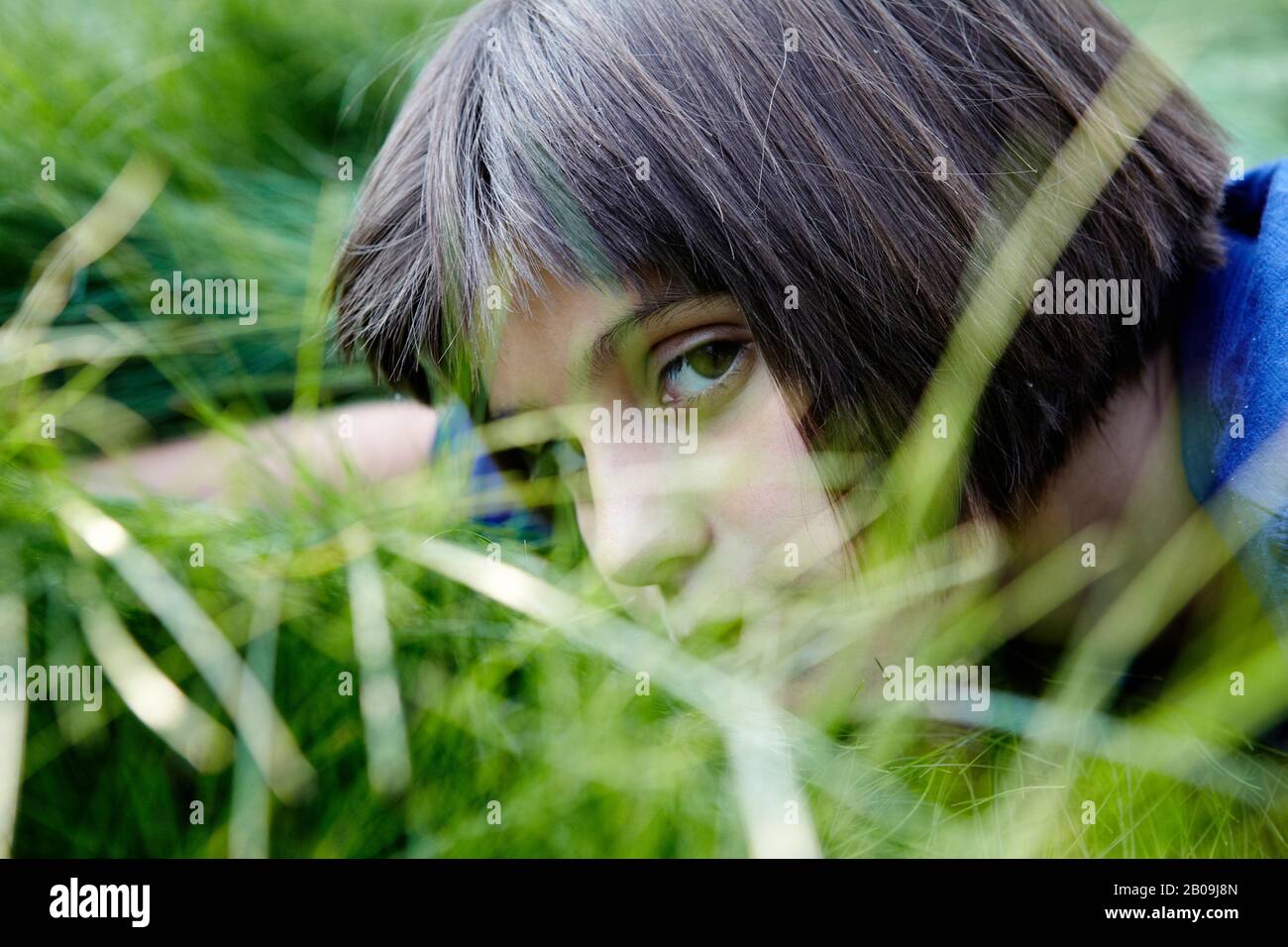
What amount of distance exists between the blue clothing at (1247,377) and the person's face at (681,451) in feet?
1.08

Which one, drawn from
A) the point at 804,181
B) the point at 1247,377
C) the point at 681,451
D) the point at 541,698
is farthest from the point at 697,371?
the point at 1247,377

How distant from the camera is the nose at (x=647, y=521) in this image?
2.66 ft

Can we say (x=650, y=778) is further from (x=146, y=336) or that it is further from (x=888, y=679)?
(x=146, y=336)

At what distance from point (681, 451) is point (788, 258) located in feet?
0.58

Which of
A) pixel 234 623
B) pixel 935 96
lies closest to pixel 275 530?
pixel 234 623

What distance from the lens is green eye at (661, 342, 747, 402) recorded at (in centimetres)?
83

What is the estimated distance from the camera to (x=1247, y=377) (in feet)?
2.74

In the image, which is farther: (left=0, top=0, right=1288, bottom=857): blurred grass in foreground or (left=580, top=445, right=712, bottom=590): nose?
(left=580, top=445, right=712, bottom=590): nose

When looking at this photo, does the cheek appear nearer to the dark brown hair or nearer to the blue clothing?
the dark brown hair

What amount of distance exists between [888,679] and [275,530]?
52 centimetres

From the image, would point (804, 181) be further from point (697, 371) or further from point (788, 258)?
point (697, 371)

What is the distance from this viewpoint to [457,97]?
0.85 m

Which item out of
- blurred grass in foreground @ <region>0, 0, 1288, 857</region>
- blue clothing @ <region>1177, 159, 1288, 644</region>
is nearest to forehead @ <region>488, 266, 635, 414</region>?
blurred grass in foreground @ <region>0, 0, 1288, 857</region>

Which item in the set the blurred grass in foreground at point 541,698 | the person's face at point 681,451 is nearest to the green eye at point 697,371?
the person's face at point 681,451
